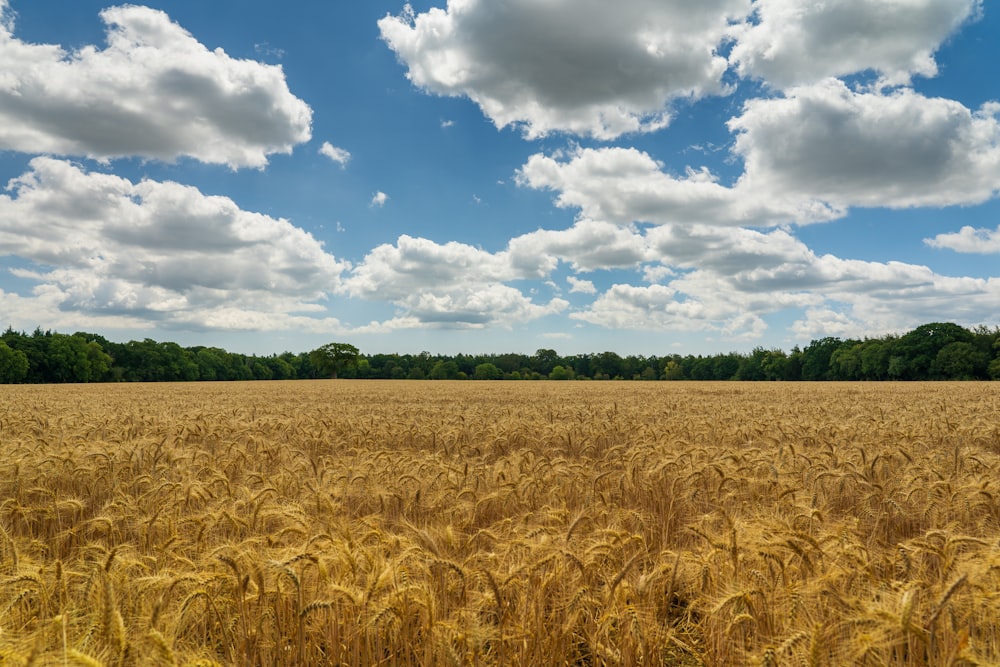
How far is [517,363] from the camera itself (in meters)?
148

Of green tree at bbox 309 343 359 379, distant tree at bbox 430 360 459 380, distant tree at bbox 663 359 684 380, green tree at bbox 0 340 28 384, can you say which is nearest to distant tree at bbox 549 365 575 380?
distant tree at bbox 663 359 684 380

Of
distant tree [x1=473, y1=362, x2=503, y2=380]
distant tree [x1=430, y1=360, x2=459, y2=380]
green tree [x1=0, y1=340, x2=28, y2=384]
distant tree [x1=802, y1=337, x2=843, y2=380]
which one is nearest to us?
green tree [x1=0, y1=340, x2=28, y2=384]

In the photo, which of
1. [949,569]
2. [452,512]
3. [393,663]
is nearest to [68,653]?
[393,663]

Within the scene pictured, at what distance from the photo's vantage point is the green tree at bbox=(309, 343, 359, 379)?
120m

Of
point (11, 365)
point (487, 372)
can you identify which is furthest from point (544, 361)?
point (11, 365)

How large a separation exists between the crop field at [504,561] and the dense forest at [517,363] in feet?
330

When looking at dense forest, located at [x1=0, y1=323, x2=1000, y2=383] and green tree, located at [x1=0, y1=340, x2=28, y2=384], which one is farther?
dense forest, located at [x1=0, y1=323, x2=1000, y2=383]

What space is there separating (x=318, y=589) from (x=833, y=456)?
6382 millimetres

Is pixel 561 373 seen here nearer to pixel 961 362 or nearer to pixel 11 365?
pixel 961 362

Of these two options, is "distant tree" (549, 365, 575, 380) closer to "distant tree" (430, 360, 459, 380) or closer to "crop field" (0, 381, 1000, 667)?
"distant tree" (430, 360, 459, 380)

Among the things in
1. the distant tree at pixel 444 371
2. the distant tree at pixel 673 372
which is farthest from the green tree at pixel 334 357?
the distant tree at pixel 673 372

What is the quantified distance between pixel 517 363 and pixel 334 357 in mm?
49392

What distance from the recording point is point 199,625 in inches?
122

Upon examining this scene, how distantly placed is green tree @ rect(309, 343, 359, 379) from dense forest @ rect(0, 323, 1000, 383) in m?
0.33
